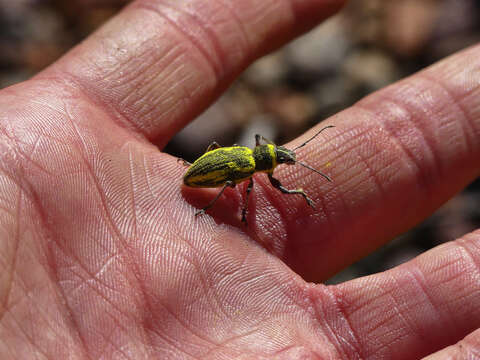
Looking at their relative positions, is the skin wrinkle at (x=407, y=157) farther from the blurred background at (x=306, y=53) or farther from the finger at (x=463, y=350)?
the blurred background at (x=306, y=53)

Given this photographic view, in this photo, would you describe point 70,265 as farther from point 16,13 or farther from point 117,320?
point 16,13

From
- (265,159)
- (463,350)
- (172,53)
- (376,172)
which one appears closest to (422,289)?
(463,350)

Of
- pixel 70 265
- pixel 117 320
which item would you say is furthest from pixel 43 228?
pixel 117 320

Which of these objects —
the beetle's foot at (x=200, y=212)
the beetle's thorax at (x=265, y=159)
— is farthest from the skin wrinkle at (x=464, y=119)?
the beetle's foot at (x=200, y=212)

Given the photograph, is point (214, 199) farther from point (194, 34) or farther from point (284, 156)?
point (194, 34)

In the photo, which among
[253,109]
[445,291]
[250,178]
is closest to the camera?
[445,291]
